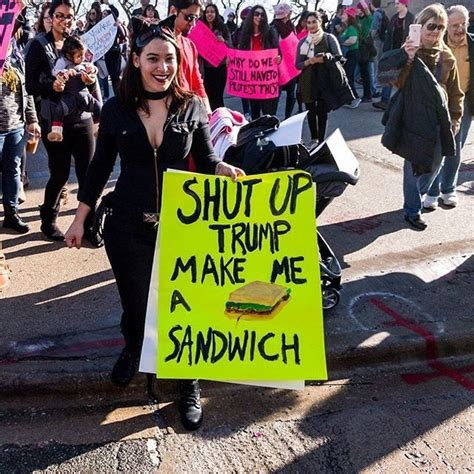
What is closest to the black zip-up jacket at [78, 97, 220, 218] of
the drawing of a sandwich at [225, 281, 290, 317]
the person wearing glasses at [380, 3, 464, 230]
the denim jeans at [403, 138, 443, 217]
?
the drawing of a sandwich at [225, 281, 290, 317]

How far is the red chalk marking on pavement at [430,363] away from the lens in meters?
3.28

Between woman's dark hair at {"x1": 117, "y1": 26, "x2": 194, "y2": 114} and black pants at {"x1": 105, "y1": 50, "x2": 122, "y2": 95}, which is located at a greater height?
woman's dark hair at {"x1": 117, "y1": 26, "x2": 194, "y2": 114}

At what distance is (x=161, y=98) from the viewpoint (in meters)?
2.60

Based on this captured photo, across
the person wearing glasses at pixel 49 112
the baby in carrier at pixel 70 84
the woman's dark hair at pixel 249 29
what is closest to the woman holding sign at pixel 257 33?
the woman's dark hair at pixel 249 29

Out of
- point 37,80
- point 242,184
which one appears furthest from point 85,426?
point 37,80

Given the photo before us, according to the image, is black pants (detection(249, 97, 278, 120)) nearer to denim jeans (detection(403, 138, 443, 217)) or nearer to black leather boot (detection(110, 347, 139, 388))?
denim jeans (detection(403, 138, 443, 217))

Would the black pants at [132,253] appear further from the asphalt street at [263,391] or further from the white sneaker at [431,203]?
the white sneaker at [431,203]

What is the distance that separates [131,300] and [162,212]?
1.62 feet

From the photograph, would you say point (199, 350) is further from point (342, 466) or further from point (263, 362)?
point (342, 466)

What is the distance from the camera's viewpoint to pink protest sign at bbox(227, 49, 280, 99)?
309 inches

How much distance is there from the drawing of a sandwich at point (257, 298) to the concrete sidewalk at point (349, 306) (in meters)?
0.78

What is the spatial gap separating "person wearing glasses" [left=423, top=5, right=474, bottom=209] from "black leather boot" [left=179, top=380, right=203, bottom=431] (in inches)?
143

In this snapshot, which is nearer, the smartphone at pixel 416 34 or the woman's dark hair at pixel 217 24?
the smartphone at pixel 416 34

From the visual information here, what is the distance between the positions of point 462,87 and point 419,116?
3.39ft
